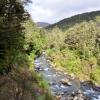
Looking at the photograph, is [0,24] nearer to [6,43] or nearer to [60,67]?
[6,43]

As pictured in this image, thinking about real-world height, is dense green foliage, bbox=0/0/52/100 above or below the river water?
above

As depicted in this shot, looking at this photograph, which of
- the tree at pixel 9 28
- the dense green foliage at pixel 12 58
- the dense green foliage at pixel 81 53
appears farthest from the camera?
the dense green foliage at pixel 81 53

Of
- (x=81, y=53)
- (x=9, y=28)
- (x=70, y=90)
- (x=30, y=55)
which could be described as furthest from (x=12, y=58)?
(x=81, y=53)

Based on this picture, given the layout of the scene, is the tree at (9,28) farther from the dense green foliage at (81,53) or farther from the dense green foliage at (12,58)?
the dense green foliage at (81,53)

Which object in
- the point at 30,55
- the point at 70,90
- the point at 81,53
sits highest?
the point at 30,55

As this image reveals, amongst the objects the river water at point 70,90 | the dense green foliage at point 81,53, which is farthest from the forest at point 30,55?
the river water at point 70,90

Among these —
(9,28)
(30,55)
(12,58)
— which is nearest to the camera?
(9,28)

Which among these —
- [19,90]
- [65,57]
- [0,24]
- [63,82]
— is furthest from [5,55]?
[65,57]

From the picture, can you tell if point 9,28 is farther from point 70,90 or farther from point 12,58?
point 70,90

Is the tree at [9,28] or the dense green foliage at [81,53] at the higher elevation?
the tree at [9,28]

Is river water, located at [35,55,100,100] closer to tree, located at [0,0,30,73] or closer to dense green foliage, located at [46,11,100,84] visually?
tree, located at [0,0,30,73]

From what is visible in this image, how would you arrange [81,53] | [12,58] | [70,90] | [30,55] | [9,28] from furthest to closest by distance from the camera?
[81,53] < [30,55] < [70,90] < [12,58] < [9,28]

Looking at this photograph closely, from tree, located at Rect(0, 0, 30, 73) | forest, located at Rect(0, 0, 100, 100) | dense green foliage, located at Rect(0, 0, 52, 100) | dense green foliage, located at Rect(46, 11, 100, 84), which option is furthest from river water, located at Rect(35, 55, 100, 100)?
dense green foliage, located at Rect(46, 11, 100, 84)

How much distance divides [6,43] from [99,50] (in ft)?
305
